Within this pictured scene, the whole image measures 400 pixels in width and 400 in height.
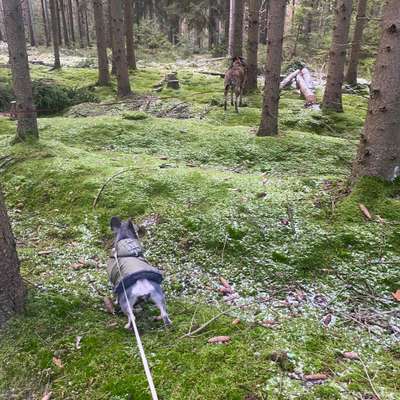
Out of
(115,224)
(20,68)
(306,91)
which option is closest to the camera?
(115,224)

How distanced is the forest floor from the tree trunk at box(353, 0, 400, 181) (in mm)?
217

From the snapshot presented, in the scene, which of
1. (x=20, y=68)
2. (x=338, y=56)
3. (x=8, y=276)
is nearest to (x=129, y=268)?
(x=8, y=276)

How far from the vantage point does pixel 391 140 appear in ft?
13.7

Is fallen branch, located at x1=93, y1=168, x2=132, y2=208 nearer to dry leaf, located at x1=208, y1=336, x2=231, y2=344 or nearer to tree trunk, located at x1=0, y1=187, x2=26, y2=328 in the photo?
tree trunk, located at x1=0, y1=187, x2=26, y2=328

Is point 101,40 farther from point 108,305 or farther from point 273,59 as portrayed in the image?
point 108,305

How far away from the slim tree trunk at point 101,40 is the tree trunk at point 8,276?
12.1m

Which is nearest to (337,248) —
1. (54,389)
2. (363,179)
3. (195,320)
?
(363,179)

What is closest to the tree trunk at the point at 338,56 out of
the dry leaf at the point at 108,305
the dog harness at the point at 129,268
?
the dog harness at the point at 129,268

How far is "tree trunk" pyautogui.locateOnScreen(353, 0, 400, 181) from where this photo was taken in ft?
13.1

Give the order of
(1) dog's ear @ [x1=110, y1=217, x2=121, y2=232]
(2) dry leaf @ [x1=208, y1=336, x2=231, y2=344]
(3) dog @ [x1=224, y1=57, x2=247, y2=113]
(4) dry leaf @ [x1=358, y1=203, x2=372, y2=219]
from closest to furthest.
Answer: (2) dry leaf @ [x1=208, y1=336, x2=231, y2=344], (1) dog's ear @ [x1=110, y1=217, x2=121, y2=232], (4) dry leaf @ [x1=358, y1=203, x2=372, y2=219], (3) dog @ [x1=224, y1=57, x2=247, y2=113]

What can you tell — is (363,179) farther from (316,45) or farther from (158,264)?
(316,45)

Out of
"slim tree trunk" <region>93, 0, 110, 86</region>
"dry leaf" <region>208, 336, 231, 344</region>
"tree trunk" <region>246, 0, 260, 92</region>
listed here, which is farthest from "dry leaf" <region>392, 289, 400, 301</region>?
"slim tree trunk" <region>93, 0, 110, 86</region>

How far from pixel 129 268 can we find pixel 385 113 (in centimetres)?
325

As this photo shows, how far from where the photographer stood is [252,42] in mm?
11062
